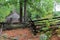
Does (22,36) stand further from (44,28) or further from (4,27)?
(4,27)

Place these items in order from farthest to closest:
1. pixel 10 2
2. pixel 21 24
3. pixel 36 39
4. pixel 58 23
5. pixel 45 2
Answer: pixel 45 2 < pixel 10 2 < pixel 21 24 < pixel 58 23 < pixel 36 39

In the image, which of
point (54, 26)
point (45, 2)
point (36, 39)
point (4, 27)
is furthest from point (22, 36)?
point (45, 2)

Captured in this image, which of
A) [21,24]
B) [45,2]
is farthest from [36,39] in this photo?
[45,2]

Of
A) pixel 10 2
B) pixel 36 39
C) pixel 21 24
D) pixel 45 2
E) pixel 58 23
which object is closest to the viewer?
pixel 36 39

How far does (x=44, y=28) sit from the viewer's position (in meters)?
8.53

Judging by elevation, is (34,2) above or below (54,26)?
above

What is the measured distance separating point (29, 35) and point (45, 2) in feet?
20.4

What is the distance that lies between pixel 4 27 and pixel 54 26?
11.3 ft

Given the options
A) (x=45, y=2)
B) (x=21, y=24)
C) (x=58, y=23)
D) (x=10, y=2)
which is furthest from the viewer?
(x=45, y=2)

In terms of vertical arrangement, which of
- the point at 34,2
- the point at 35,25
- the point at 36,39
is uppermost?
the point at 34,2

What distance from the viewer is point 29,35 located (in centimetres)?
890

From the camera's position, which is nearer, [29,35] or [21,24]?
[29,35]

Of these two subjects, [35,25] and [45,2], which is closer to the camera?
[35,25]

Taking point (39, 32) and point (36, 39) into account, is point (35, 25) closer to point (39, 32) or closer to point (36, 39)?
point (39, 32)
